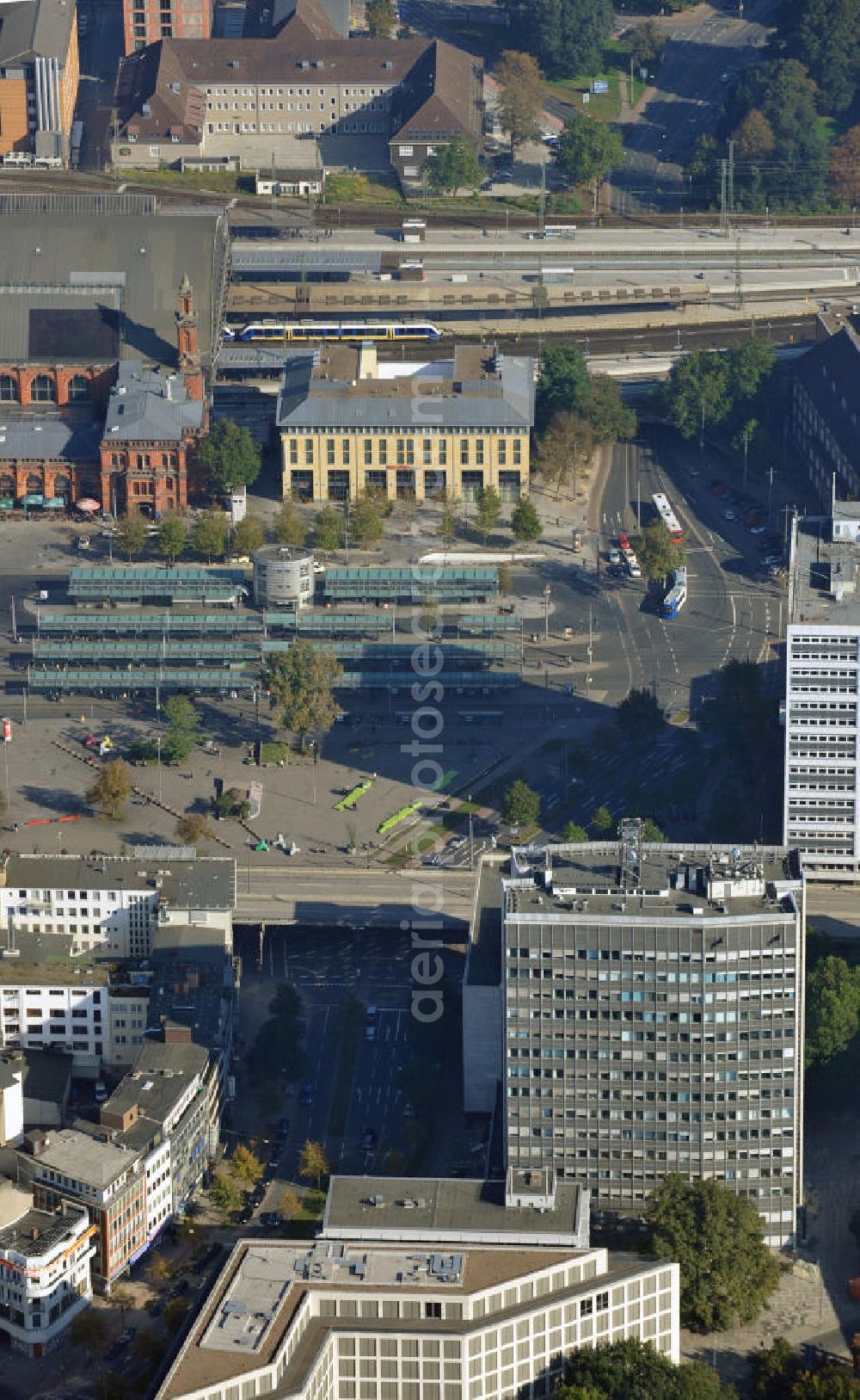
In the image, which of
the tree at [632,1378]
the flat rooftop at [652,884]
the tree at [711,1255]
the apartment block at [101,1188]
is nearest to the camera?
the tree at [632,1378]

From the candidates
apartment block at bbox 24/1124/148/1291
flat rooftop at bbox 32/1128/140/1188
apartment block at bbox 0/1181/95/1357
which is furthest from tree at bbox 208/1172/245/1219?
apartment block at bbox 0/1181/95/1357

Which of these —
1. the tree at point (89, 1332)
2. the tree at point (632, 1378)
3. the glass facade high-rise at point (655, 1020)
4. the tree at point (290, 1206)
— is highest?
the glass facade high-rise at point (655, 1020)

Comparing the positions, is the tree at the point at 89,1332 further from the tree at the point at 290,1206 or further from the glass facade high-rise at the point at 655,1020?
the glass facade high-rise at the point at 655,1020

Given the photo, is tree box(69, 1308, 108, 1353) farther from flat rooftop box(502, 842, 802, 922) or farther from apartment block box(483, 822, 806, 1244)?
flat rooftop box(502, 842, 802, 922)

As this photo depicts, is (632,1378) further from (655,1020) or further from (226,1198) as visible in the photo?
(226,1198)

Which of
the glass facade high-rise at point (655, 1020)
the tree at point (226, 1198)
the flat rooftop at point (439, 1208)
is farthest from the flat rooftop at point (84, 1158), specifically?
the glass facade high-rise at point (655, 1020)

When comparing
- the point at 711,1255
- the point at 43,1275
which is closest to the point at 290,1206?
the point at 43,1275
